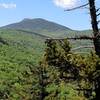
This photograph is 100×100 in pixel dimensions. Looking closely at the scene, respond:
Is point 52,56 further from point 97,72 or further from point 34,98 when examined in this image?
point 34,98

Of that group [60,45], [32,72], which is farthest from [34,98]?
[60,45]

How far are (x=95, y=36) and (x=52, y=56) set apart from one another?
182 cm

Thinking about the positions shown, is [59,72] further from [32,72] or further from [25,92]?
[25,92]

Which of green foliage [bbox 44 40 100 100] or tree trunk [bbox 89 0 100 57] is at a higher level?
tree trunk [bbox 89 0 100 57]

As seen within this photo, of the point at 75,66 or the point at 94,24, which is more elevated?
the point at 94,24

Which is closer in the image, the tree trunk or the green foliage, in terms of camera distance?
the tree trunk

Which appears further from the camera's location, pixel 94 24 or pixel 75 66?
pixel 75 66

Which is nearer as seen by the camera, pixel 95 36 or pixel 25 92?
pixel 95 36

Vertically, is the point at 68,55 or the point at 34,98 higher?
the point at 68,55

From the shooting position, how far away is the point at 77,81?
12094 millimetres

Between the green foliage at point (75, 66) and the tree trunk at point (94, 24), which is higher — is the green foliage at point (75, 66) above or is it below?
below

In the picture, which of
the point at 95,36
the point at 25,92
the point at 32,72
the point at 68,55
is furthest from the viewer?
the point at 25,92

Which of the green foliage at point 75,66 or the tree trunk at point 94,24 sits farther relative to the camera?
the green foliage at point 75,66

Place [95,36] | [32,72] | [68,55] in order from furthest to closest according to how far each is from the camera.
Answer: [32,72] < [68,55] < [95,36]
